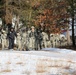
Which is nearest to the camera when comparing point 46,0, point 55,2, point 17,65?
point 17,65

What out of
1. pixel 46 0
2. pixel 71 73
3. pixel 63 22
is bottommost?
pixel 71 73

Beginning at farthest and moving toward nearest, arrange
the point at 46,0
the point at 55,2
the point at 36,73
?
the point at 46,0 → the point at 55,2 → the point at 36,73

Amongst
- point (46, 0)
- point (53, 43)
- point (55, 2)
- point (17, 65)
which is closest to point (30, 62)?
point (17, 65)

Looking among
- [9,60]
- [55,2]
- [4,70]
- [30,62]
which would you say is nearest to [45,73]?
[4,70]

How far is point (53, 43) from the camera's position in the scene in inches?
1233

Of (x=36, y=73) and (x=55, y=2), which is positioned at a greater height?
(x=55, y=2)

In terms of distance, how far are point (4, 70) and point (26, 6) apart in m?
23.1

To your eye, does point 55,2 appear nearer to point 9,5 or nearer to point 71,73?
point 9,5

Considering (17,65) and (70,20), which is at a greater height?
(70,20)

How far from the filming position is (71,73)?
440 inches

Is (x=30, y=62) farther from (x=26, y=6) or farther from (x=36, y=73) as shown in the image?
(x=26, y=6)

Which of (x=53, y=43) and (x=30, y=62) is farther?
(x=53, y=43)

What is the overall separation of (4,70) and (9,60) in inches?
107

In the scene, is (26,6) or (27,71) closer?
(27,71)
